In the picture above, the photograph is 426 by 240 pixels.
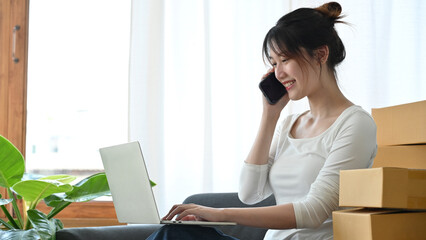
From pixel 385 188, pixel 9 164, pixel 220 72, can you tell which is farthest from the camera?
pixel 220 72

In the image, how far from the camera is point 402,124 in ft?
5.27

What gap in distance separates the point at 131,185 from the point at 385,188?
618 millimetres

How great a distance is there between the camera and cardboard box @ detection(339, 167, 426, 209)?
3.65 feet

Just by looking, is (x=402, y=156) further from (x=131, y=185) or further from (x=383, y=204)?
(x=131, y=185)

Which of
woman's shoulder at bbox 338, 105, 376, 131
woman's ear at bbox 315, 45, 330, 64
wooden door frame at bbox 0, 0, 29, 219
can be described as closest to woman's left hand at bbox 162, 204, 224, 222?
woman's shoulder at bbox 338, 105, 376, 131

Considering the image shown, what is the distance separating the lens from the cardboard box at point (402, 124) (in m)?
1.55

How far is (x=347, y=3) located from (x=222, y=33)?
0.59 metres

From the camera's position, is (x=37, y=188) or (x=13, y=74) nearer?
(x=37, y=188)

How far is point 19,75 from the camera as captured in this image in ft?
8.38

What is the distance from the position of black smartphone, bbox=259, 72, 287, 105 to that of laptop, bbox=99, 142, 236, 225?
1.69 ft

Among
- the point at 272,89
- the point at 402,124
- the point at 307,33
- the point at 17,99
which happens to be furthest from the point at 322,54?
the point at 17,99

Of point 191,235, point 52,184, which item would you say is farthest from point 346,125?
point 52,184

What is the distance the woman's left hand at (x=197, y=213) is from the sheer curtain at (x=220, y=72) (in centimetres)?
104

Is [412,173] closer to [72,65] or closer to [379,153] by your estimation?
[379,153]
